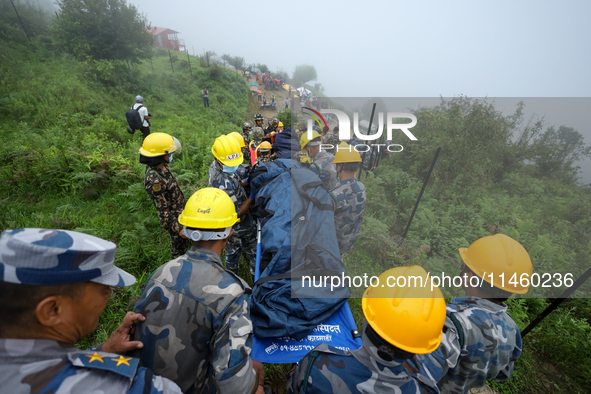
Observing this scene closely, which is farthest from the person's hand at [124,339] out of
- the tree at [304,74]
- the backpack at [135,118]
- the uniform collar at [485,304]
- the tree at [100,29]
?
the tree at [304,74]

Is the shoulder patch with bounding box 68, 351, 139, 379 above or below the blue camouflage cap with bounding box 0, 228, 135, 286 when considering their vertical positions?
below

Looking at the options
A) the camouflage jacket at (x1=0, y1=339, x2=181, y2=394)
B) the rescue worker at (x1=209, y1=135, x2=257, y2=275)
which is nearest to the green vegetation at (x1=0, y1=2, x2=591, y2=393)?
the rescue worker at (x1=209, y1=135, x2=257, y2=275)

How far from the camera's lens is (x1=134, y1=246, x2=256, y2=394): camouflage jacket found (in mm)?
1487

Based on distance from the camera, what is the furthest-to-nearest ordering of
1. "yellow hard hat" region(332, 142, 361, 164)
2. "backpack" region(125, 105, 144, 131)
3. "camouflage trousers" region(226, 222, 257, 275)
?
1. "backpack" region(125, 105, 144, 131)
2. "camouflage trousers" region(226, 222, 257, 275)
3. "yellow hard hat" region(332, 142, 361, 164)

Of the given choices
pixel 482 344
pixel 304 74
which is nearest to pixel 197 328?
pixel 482 344

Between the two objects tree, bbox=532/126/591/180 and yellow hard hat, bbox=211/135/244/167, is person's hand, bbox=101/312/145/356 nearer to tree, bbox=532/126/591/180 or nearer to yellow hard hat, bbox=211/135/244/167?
yellow hard hat, bbox=211/135/244/167

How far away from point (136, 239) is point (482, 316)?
5331 mm

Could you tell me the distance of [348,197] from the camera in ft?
12.1

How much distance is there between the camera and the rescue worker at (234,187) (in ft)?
11.6

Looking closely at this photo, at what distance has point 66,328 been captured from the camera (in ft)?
3.14

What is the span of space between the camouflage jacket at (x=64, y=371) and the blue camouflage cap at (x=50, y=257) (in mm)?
232

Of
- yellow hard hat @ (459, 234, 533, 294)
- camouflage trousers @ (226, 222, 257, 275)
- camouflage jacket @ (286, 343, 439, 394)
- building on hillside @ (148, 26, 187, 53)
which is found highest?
building on hillside @ (148, 26, 187, 53)

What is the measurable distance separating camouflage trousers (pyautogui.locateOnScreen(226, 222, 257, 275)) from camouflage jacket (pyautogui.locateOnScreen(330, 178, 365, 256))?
1.56 m

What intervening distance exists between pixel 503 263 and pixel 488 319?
1.68 ft
